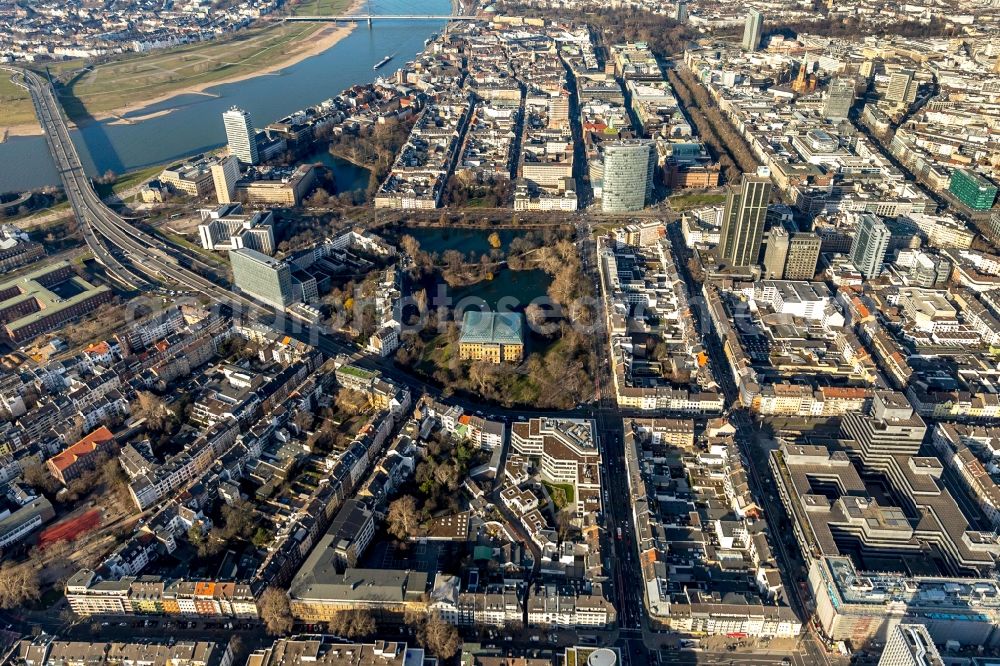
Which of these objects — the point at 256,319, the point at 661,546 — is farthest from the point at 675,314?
the point at 256,319

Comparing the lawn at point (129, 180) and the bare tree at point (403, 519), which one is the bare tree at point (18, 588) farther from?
the lawn at point (129, 180)

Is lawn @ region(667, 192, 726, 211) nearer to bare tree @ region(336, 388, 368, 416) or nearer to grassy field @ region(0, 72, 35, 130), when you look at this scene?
bare tree @ region(336, 388, 368, 416)

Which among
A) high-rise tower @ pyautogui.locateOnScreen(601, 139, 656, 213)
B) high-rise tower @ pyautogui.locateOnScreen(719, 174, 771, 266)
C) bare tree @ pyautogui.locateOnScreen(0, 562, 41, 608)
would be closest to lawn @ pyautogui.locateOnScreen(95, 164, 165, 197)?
high-rise tower @ pyautogui.locateOnScreen(601, 139, 656, 213)

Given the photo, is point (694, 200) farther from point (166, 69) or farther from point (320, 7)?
point (320, 7)

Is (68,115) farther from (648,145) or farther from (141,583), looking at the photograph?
(141,583)

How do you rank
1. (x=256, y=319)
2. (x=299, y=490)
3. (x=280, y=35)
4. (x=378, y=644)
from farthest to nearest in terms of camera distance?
(x=280, y=35), (x=256, y=319), (x=299, y=490), (x=378, y=644)

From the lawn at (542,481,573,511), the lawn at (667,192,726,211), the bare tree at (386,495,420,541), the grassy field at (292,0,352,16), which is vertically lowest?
the lawn at (542,481,573,511)
